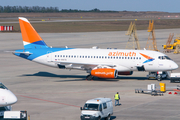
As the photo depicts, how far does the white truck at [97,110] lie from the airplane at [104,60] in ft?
57.6

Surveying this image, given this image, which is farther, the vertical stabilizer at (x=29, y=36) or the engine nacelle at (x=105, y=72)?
the vertical stabilizer at (x=29, y=36)

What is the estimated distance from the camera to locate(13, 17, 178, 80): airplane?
46.0m

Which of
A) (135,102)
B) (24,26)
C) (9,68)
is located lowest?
(135,102)

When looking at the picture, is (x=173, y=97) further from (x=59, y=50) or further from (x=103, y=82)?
(x=59, y=50)

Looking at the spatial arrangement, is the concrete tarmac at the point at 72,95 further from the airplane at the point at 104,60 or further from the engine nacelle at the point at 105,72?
the airplane at the point at 104,60

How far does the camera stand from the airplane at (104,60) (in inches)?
1810

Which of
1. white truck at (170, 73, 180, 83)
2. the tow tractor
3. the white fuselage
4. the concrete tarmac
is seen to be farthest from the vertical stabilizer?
white truck at (170, 73, 180, 83)

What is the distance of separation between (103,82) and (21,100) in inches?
576

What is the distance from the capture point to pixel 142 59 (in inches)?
1838

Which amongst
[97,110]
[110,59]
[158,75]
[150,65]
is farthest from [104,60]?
[97,110]

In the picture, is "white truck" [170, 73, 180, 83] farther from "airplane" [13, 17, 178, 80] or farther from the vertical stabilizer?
the vertical stabilizer

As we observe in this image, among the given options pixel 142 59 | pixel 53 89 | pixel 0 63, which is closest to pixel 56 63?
pixel 53 89

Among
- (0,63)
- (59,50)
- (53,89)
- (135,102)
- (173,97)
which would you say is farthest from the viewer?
(0,63)

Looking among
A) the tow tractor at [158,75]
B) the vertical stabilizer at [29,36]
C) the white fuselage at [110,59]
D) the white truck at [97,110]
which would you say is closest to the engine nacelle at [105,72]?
the white fuselage at [110,59]
